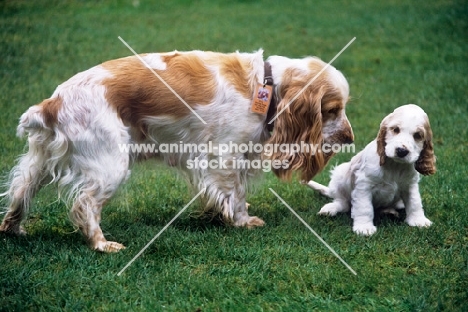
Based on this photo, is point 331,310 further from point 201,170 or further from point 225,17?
point 225,17

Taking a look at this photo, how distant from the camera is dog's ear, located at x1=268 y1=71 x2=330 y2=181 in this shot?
15.9 feet

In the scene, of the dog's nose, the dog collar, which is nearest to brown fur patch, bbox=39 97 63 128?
the dog collar

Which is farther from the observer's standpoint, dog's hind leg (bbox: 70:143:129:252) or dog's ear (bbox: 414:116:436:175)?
dog's ear (bbox: 414:116:436:175)

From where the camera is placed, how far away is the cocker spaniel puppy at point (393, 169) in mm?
4602

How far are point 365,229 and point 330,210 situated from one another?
0.50 metres

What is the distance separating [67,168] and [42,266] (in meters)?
0.69

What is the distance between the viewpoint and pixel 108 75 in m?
4.66

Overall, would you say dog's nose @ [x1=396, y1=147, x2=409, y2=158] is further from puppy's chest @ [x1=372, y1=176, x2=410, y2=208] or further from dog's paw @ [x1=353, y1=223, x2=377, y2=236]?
dog's paw @ [x1=353, y1=223, x2=377, y2=236]

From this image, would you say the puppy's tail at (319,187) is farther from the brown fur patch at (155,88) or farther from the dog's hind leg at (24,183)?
the dog's hind leg at (24,183)

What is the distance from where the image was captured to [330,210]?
5270mm

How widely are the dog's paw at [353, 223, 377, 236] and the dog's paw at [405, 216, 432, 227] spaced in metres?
0.29

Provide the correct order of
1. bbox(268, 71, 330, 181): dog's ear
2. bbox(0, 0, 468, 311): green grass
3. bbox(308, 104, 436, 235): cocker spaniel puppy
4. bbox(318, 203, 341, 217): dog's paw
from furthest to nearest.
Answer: bbox(318, 203, 341, 217): dog's paw
bbox(268, 71, 330, 181): dog's ear
bbox(308, 104, 436, 235): cocker spaniel puppy
bbox(0, 0, 468, 311): green grass

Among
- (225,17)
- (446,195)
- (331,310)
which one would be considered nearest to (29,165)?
(331,310)

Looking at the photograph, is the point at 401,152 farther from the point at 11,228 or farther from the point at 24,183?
the point at 11,228
